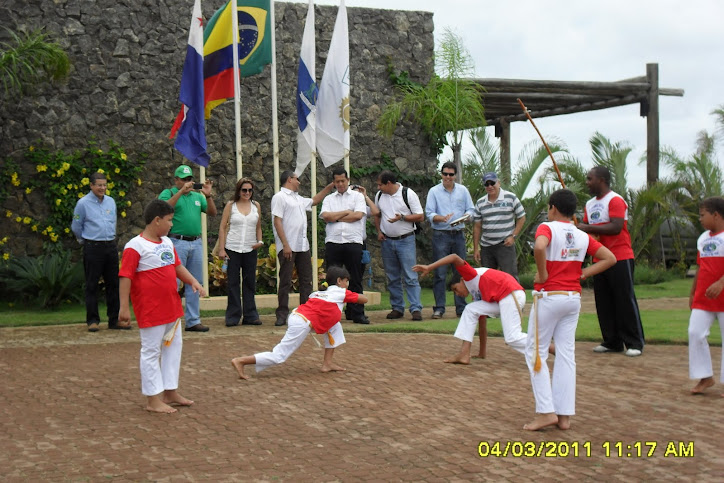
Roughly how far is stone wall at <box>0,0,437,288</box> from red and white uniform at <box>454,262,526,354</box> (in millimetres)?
7220

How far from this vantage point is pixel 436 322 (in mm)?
10914

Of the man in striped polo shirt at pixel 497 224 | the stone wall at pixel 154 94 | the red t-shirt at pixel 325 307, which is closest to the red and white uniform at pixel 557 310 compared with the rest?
the red t-shirt at pixel 325 307

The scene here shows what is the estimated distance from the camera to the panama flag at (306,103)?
1262 cm

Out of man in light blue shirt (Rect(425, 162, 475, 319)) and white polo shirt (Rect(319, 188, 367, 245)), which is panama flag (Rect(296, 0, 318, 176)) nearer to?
white polo shirt (Rect(319, 188, 367, 245))

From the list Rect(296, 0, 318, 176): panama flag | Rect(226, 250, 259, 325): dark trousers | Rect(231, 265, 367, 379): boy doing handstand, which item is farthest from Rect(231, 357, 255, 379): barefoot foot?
Rect(296, 0, 318, 176): panama flag

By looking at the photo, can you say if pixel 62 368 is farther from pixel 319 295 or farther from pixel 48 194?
pixel 48 194

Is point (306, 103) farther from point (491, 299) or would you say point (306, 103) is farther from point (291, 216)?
point (491, 299)

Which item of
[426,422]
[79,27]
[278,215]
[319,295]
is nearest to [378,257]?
[278,215]

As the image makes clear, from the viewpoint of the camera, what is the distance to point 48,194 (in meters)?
13.3

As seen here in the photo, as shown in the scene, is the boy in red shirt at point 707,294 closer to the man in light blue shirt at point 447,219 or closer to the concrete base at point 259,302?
the man in light blue shirt at point 447,219

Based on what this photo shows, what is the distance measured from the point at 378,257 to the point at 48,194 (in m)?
5.72

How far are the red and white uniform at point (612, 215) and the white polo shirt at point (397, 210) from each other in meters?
3.06

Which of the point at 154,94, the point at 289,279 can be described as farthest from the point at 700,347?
the point at 154,94

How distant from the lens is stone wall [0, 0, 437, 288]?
44.0 feet
